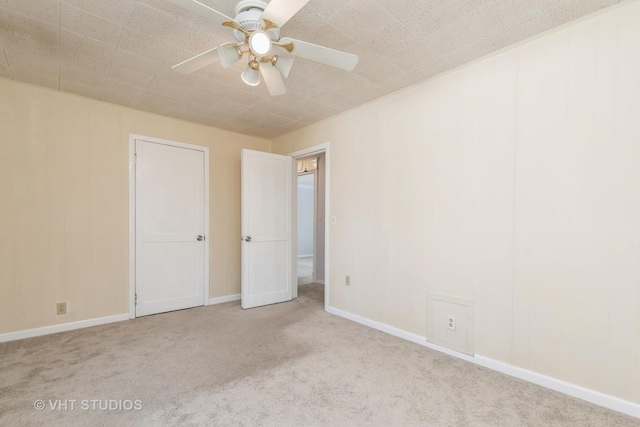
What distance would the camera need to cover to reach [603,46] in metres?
1.82

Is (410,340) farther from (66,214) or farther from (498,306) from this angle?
(66,214)

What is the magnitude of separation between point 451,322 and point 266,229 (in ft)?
8.02

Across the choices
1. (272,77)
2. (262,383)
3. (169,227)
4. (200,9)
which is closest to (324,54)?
(272,77)

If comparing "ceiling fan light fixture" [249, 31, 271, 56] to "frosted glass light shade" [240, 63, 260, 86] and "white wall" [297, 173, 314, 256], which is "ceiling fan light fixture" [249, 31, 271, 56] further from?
"white wall" [297, 173, 314, 256]

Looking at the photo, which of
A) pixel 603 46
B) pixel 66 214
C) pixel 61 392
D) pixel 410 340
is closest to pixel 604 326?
pixel 410 340

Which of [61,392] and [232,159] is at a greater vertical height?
[232,159]

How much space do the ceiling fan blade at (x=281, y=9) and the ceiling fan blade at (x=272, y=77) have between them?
1.40 feet

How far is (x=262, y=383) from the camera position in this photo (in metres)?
2.01

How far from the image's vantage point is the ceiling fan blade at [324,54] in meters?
1.71

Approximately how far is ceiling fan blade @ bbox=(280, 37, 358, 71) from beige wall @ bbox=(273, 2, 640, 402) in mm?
1191

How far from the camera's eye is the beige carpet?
167cm

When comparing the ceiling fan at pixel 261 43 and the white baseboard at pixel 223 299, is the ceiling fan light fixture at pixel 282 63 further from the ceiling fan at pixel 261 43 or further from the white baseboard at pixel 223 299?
the white baseboard at pixel 223 299

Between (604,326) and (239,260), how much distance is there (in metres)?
3.81

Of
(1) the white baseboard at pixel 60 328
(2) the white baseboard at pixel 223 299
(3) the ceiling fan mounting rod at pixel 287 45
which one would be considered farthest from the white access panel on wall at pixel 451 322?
(1) the white baseboard at pixel 60 328
